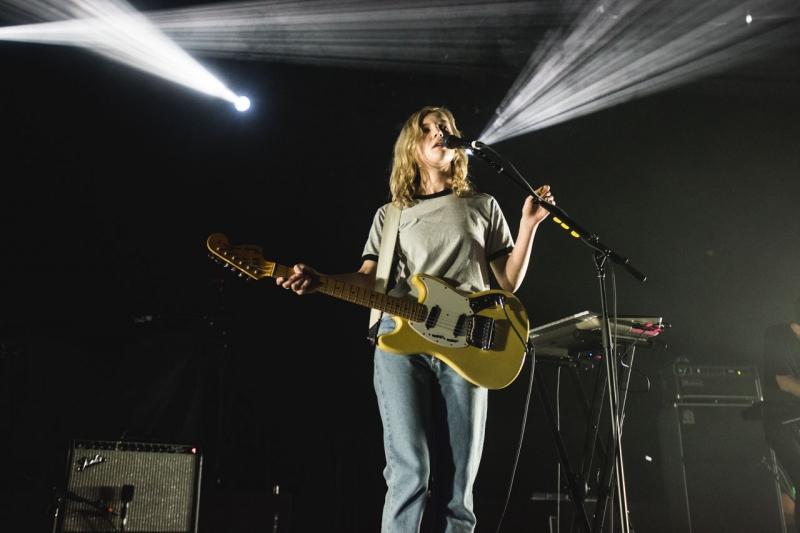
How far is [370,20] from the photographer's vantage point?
182 inches

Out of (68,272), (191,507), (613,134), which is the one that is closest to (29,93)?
(68,272)

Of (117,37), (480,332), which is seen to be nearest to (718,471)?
(480,332)

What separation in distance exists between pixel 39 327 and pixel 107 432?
2.76ft

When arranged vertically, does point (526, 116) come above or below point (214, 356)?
above

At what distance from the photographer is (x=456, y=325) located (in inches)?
89.7

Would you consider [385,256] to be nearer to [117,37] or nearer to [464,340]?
[464,340]

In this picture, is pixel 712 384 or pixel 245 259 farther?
pixel 712 384

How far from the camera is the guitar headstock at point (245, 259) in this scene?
A: 2451 millimetres

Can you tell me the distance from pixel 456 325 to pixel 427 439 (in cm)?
43

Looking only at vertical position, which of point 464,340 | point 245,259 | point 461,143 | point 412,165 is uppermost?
point 412,165

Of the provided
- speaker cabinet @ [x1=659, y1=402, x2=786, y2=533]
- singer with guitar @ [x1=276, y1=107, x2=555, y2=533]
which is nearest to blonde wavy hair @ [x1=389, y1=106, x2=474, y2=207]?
singer with guitar @ [x1=276, y1=107, x2=555, y2=533]

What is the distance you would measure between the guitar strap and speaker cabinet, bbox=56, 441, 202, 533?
1.83m

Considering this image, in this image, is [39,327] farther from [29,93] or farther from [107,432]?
[29,93]

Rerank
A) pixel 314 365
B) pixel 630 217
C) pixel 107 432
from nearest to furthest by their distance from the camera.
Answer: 1. pixel 107 432
2. pixel 314 365
3. pixel 630 217
